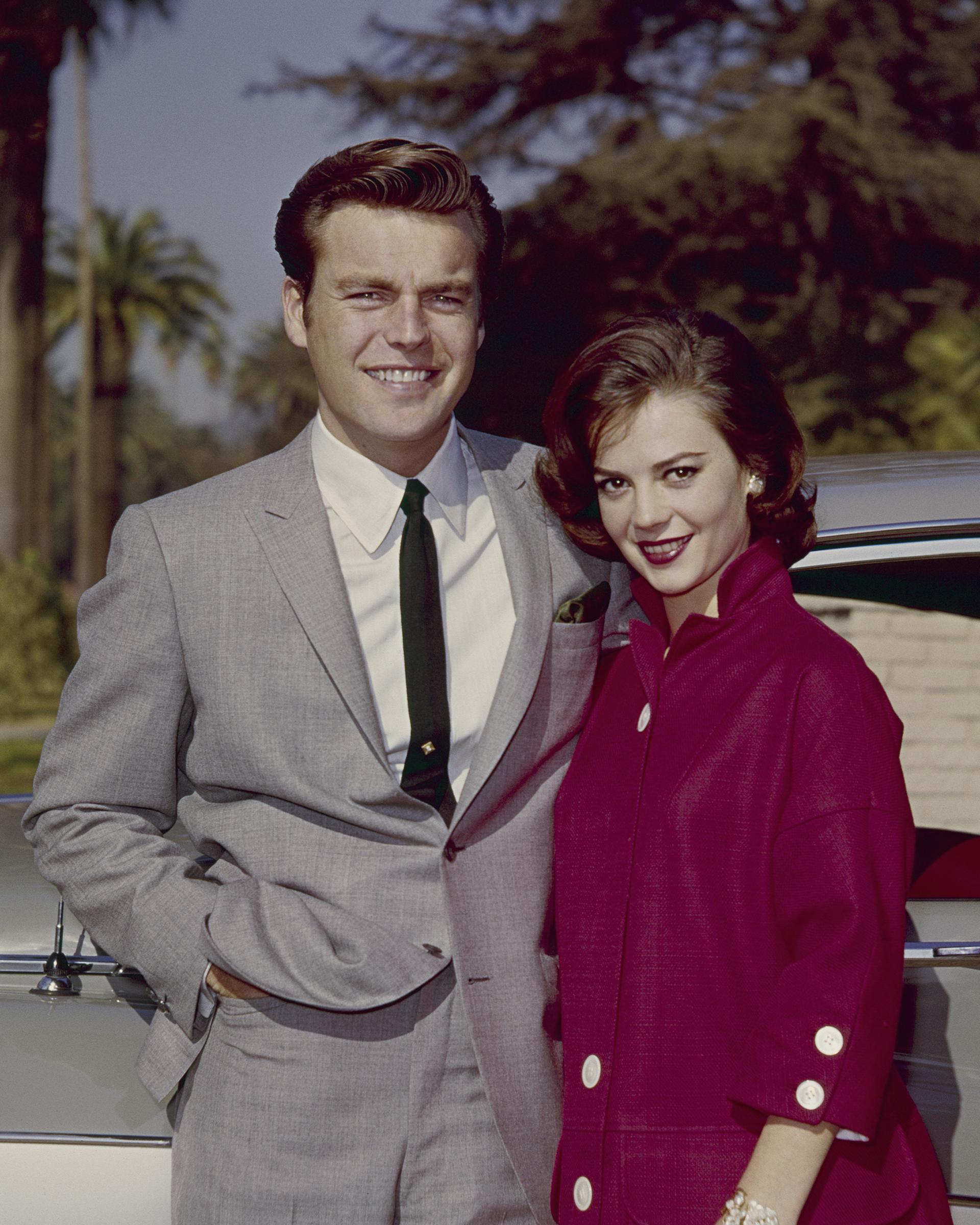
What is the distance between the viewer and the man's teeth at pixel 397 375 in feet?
7.14

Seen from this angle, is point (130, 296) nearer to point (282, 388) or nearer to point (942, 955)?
point (282, 388)

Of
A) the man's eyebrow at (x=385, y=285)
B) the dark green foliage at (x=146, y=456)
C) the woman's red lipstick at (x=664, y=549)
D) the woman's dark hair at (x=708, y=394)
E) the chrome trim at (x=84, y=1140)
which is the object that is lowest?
the dark green foliage at (x=146, y=456)

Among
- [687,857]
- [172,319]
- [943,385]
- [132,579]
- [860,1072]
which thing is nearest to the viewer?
[860,1072]

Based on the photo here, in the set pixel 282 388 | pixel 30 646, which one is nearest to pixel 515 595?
pixel 30 646

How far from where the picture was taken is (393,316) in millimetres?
2166

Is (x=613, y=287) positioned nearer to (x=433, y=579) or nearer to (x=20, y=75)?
(x=20, y=75)

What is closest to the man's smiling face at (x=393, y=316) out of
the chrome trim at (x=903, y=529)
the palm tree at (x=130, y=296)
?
the chrome trim at (x=903, y=529)

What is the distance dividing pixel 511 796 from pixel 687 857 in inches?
13.9

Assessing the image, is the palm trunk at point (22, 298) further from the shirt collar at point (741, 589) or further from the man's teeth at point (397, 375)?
the shirt collar at point (741, 589)

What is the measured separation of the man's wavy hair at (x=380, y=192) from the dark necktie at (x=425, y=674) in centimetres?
44

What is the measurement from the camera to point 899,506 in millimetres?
2359

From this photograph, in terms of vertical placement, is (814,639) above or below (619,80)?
below

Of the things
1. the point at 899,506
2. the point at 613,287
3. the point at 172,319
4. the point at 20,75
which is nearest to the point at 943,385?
the point at 613,287

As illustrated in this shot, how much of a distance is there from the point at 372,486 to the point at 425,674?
0.32 metres
